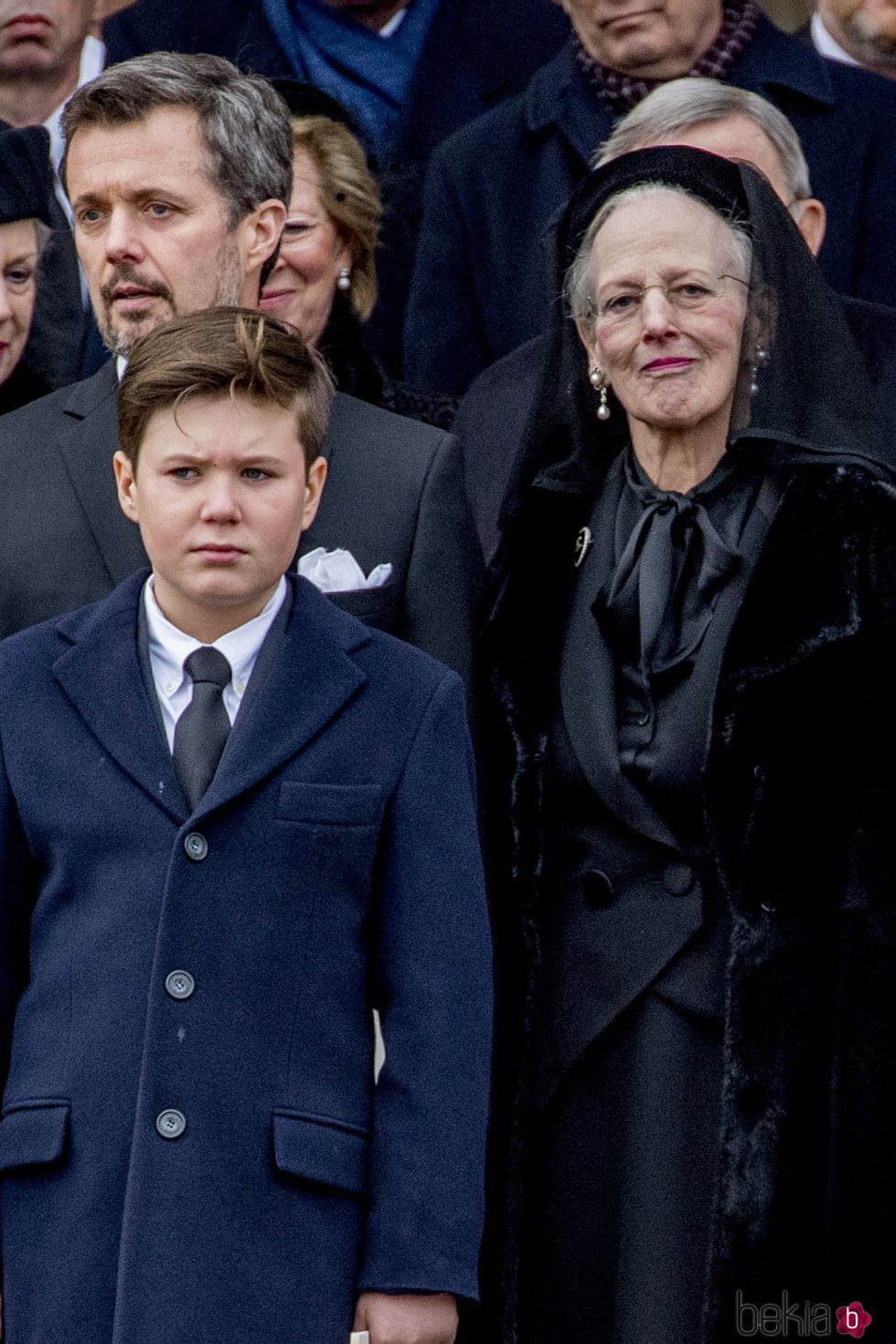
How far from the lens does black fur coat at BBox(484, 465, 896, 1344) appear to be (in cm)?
350

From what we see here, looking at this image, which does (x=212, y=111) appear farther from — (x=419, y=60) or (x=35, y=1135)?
(x=35, y=1135)

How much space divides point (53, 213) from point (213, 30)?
0.93 m

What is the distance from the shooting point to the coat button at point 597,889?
11.8ft

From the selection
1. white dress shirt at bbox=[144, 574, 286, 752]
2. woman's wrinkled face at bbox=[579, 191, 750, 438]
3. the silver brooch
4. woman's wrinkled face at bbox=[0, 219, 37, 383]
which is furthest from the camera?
woman's wrinkled face at bbox=[0, 219, 37, 383]

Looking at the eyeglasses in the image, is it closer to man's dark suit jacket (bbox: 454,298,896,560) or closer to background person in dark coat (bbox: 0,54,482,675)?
man's dark suit jacket (bbox: 454,298,896,560)

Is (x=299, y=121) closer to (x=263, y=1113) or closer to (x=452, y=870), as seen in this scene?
(x=452, y=870)

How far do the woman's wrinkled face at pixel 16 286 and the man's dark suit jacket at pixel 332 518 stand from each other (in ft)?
1.23

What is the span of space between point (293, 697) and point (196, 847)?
251 mm

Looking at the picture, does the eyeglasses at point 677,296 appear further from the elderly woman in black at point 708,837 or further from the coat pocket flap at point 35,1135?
the coat pocket flap at point 35,1135

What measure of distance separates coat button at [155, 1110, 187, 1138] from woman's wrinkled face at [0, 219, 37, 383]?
1693 mm

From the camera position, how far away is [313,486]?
3.22 metres

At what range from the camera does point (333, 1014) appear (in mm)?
3000

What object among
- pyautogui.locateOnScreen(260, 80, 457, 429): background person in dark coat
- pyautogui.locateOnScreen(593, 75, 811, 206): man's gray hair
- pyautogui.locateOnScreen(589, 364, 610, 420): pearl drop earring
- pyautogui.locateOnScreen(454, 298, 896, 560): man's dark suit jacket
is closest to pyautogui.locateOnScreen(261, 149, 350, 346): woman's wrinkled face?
pyautogui.locateOnScreen(260, 80, 457, 429): background person in dark coat

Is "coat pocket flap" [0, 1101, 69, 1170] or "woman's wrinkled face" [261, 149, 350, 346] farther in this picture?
"woman's wrinkled face" [261, 149, 350, 346]
